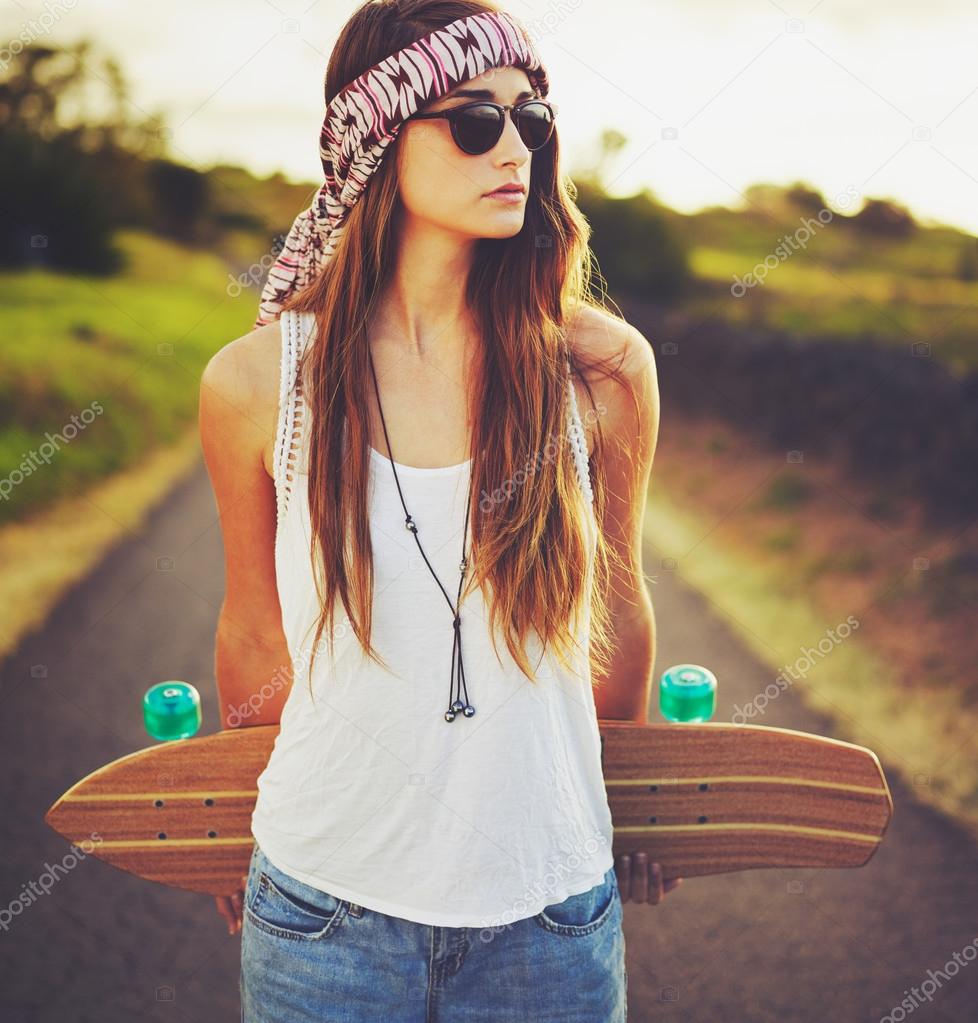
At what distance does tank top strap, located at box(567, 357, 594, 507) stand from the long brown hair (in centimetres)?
1

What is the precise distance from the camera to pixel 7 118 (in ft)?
60.3

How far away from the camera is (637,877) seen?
6.89 ft

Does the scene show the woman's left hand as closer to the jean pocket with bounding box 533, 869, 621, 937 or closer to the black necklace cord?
the jean pocket with bounding box 533, 869, 621, 937

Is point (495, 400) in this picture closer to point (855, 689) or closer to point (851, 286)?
point (855, 689)

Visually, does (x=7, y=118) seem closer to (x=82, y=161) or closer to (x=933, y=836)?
(x=82, y=161)

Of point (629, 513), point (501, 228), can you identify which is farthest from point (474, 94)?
point (629, 513)

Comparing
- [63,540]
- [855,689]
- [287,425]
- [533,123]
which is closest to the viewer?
[287,425]

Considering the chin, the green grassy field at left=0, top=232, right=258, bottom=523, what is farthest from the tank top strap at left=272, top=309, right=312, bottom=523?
the green grassy field at left=0, top=232, right=258, bottom=523

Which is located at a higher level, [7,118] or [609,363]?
[609,363]

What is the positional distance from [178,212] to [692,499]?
75.7ft

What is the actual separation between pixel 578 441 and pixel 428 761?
1.77 feet

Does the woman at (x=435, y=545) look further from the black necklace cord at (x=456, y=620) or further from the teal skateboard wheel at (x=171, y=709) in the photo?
the teal skateboard wheel at (x=171, y=709)

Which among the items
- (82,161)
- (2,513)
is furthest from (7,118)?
(2,513)

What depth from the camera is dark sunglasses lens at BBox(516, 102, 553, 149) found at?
1735 mm
